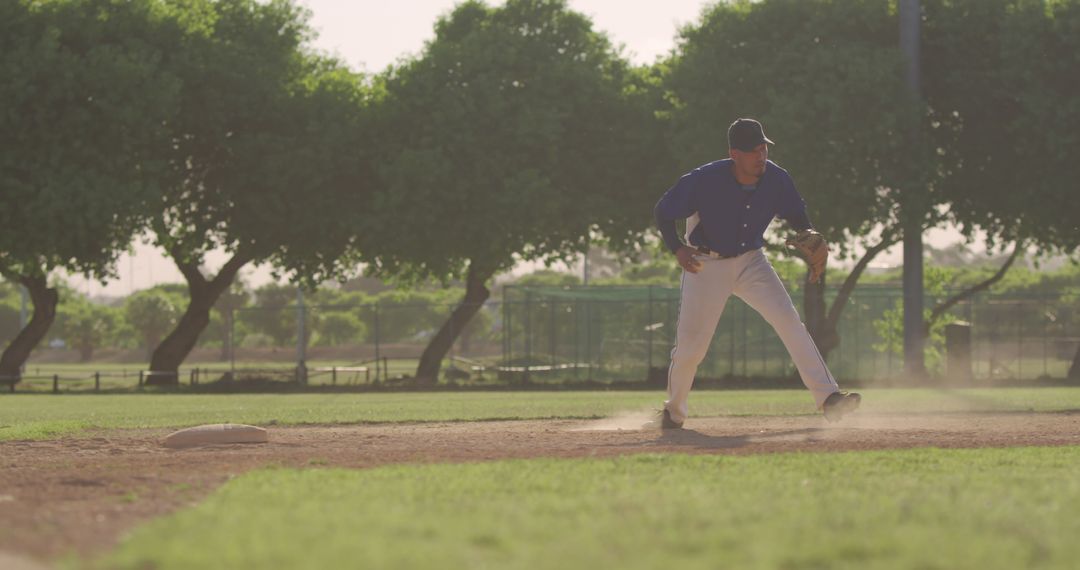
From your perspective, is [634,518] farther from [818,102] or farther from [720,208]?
[818,102]

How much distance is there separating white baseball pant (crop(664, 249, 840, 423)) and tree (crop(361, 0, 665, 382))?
23165 millimetres

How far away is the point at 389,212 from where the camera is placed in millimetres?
34094

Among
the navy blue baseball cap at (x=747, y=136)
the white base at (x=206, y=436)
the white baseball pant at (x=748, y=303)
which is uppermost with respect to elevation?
the navy blue baseball cap at (x=747, y=136)

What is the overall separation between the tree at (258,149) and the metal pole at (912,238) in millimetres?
12900

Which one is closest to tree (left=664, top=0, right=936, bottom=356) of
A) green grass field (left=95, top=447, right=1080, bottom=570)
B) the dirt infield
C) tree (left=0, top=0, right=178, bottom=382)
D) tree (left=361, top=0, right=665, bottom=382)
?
tree (left=361, top=0, right=665, bottom=382)

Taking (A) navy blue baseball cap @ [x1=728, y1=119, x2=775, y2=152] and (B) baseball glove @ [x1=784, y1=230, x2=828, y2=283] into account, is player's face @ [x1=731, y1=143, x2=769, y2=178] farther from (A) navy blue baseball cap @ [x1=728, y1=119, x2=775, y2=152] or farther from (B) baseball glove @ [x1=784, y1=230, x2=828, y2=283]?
(B) baseball glove @ [x1=784, y1=230, x2=828, y2=283]

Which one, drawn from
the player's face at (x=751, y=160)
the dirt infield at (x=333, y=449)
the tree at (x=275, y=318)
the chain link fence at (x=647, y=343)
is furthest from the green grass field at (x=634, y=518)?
the tree at (x=275, y=318)

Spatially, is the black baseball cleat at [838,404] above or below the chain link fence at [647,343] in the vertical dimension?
below

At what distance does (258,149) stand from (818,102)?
43.0 ft

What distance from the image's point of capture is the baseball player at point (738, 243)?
10367 mm

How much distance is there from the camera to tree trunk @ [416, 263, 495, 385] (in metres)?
37.9

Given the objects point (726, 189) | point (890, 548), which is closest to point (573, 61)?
point (726, 189)

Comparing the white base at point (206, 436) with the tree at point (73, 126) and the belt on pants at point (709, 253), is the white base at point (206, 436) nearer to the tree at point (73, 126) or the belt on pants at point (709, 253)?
the belt on pants at point (709, 253)

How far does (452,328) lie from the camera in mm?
37969
